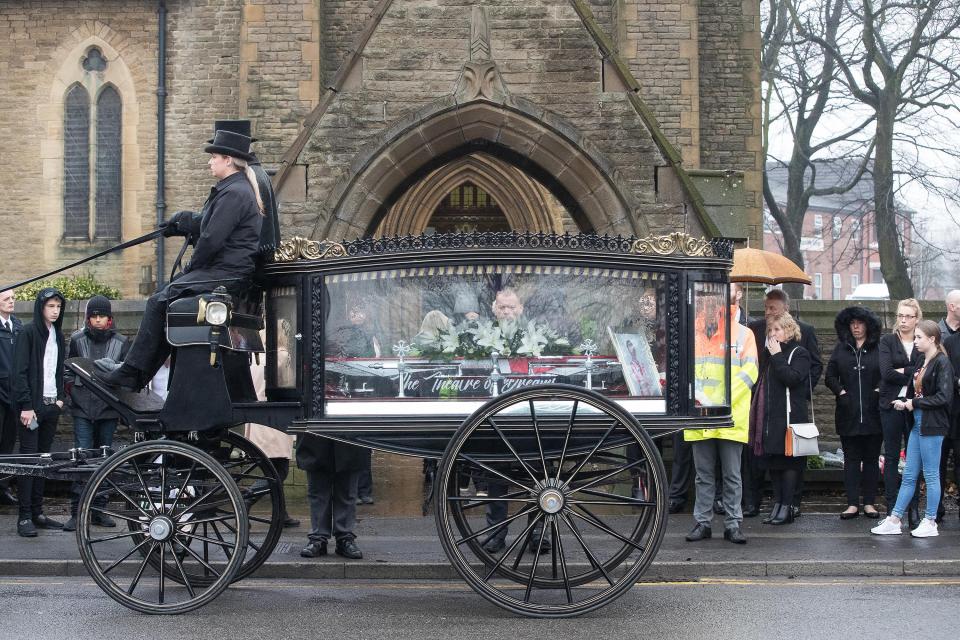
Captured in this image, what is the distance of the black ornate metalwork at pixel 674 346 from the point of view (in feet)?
24.4

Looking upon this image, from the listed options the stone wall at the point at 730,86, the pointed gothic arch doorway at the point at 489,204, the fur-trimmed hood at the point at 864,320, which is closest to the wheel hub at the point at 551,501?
the fur-trimmed hood at the point at 864,320

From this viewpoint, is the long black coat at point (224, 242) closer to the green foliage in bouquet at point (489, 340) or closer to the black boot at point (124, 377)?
the black boot at point (124, 377)

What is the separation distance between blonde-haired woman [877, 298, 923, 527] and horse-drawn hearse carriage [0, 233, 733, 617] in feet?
11.2

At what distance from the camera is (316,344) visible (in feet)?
24.5

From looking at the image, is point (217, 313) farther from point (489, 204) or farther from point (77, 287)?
point (489, 204)

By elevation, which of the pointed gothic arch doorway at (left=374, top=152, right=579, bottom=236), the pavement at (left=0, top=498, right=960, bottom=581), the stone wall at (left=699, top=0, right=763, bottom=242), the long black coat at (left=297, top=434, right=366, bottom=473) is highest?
the stone wall at (left=699, top=0, right=763, bottom=242)

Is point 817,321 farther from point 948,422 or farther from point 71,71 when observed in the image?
point 71,71

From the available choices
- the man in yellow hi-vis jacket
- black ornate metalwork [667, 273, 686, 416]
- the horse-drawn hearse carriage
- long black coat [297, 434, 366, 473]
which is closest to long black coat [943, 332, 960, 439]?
the man in yellow hi-vis jacket


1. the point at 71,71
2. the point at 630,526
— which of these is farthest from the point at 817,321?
the point at 71,71

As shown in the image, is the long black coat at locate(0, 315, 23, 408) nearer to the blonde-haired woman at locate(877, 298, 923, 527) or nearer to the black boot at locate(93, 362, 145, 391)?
the black boot at locate(93, 362, 145, 391)

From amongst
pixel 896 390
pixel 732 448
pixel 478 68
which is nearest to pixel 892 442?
pixel 896 390

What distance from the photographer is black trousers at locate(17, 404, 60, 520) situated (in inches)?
402

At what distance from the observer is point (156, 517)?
7113 mm

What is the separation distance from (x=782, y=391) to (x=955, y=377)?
138 centimetres
